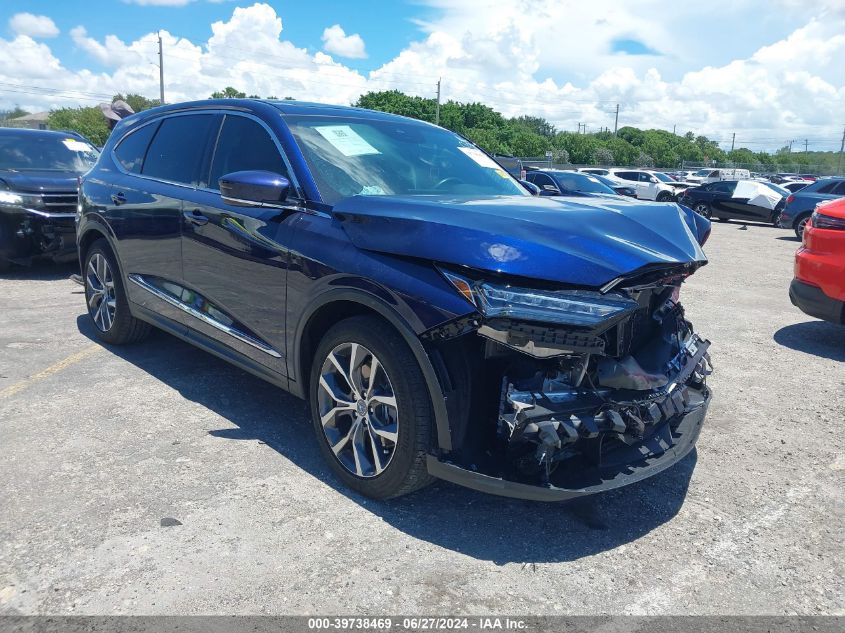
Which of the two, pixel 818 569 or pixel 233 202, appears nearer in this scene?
pixel 818 569

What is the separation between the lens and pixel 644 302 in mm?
2945

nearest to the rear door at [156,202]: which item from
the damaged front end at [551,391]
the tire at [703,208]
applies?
the damaged front end at [551,391]

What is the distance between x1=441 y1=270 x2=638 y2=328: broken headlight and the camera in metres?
2.53

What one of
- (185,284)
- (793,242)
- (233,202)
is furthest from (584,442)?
(793,242)

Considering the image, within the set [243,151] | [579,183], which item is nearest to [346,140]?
[243,151]

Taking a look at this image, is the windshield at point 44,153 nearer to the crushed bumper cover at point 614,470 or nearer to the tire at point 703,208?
the crushed bumper cover at point 614,470

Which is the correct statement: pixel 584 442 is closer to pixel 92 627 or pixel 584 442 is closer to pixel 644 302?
pixel 644 302

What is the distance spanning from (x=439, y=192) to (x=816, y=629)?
8.35 feet

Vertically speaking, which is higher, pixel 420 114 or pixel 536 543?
pixel 420 114

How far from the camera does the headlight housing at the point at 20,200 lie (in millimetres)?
7828

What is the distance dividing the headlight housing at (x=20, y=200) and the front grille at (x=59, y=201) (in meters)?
0.07

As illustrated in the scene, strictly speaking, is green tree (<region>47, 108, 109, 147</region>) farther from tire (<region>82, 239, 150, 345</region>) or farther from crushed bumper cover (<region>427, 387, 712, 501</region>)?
crushed bumper cover (<region>427, 387, 712, 501</region>)

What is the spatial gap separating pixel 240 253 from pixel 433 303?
151 cm

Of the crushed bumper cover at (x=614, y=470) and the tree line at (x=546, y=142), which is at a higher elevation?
the tree line at (x=546, y=142)
